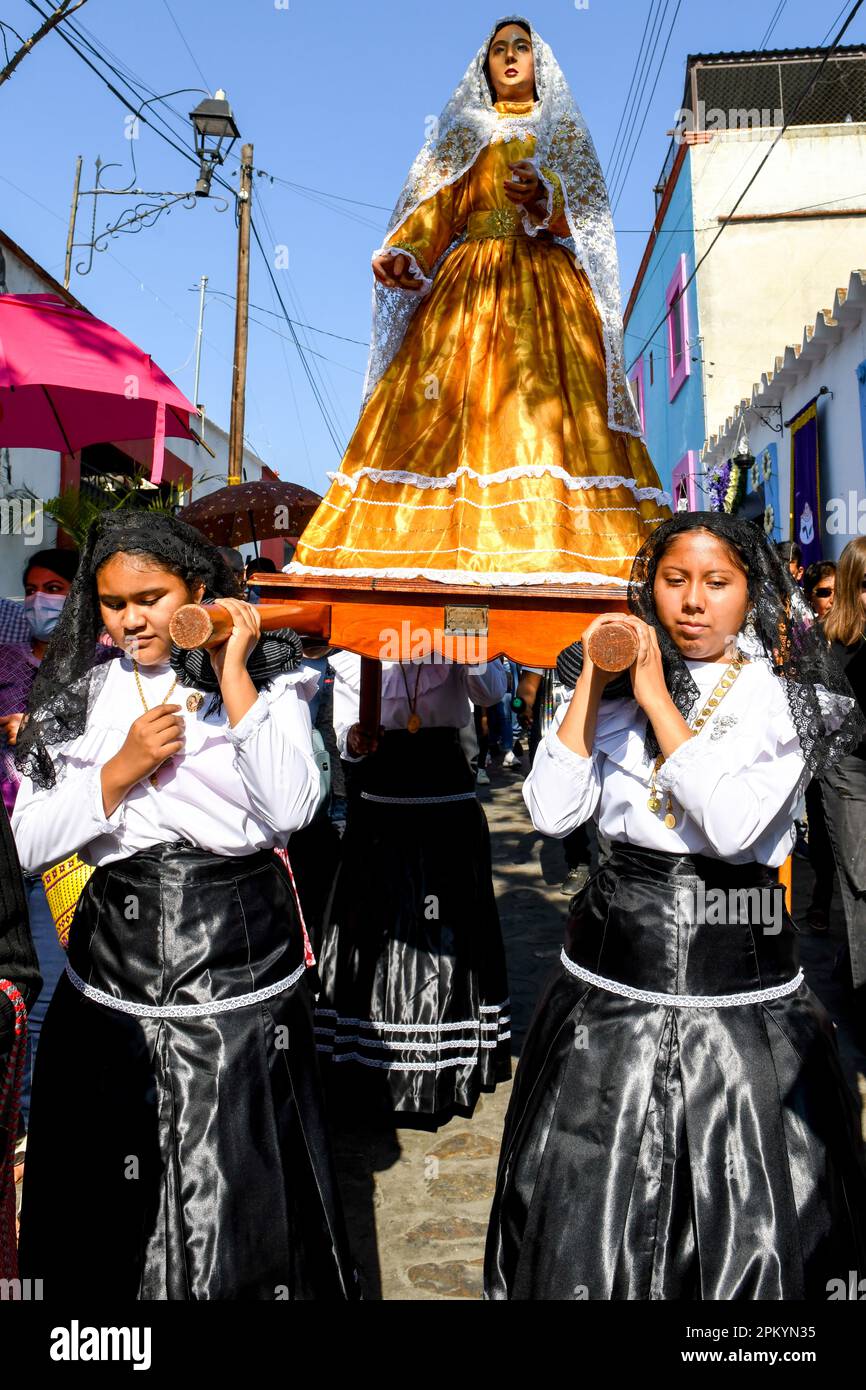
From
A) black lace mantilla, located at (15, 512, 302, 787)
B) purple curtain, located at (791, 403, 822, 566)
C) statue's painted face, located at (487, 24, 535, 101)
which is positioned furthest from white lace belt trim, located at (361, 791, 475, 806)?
purple curtain, located at (791, 403, 822, 566)

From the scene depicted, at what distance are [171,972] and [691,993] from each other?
116 centimetres

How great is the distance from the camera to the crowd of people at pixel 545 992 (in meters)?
2.21

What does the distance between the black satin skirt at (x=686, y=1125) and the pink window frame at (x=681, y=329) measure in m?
16.0

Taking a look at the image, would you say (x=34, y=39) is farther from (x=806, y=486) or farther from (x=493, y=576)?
(x=806, y=486)

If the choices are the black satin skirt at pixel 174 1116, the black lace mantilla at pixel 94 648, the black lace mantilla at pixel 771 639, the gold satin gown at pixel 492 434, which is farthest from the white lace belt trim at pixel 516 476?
the black satin skirt at pixel 174 1116

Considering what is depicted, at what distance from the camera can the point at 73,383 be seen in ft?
15.6

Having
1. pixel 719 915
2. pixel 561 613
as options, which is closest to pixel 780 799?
pixel 719 915

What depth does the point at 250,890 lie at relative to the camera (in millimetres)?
2438

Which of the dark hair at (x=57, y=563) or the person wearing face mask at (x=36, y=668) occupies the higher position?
the dark hair at (x=57, y=563)

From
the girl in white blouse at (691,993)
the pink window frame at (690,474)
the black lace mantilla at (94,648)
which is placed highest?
the pink window frame at (690,474)

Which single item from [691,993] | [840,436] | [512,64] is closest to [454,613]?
[691,993]

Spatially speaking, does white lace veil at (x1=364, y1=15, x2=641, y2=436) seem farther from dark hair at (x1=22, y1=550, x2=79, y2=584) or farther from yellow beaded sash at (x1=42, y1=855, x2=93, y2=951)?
dark hair at (x1=22, y1=550, x2=79, y2=584)

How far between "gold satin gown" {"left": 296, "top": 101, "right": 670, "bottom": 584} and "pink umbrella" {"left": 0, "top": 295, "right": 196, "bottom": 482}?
2.01m

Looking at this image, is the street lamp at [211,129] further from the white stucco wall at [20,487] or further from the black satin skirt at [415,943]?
the black satin skirt at [415,943]
